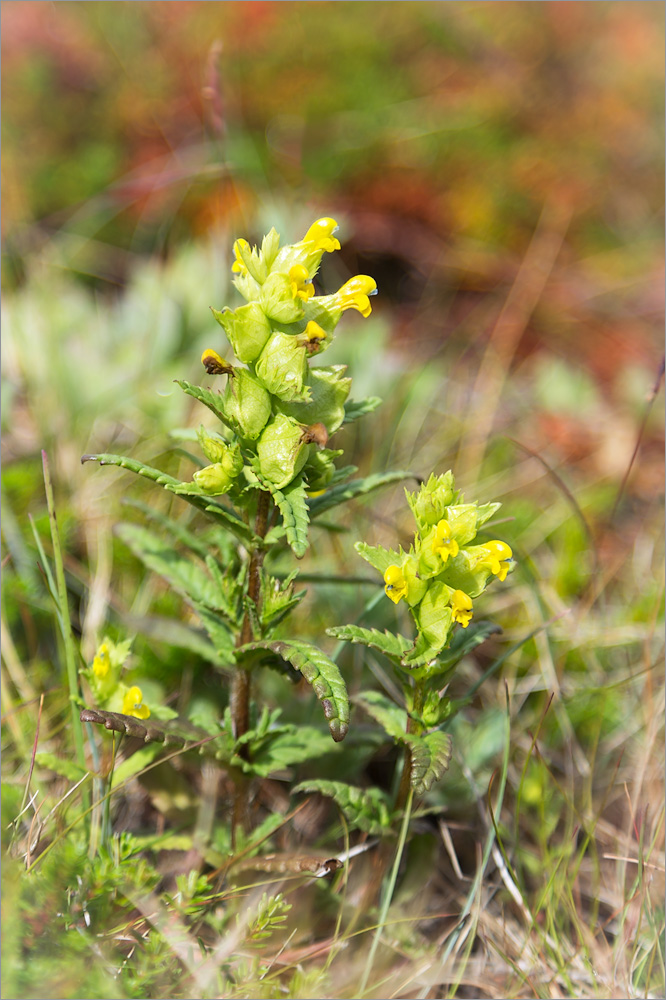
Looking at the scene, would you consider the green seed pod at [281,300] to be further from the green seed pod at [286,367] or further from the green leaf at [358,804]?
the green leaf at [358,804]

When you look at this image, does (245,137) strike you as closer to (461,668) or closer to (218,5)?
(218,5)

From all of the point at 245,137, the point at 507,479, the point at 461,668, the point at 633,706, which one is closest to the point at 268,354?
the point at 461,668

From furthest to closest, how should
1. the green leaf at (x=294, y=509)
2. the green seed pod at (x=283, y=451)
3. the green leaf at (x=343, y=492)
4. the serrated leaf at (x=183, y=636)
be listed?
the serrated leaf at (x=183, y=636) < the green leaf at (x=343, y=492) < the green seed pod at (x=283, y=451) < the green leaf at (x=294, y=509)

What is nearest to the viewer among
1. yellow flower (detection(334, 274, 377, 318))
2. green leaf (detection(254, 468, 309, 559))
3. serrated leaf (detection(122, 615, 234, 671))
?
green leaf (detection(254, 468, 309, 559))

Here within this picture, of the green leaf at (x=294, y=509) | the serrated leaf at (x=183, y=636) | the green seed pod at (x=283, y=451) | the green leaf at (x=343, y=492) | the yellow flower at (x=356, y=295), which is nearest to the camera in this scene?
the green leaf at (x=294, y=509)

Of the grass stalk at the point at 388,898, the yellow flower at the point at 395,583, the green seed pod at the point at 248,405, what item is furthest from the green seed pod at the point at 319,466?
the grass stalk at the point at 388,898

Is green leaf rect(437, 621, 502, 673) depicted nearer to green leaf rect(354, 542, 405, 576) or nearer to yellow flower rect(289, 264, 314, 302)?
green leaf rect(354, 542, 405, 576)

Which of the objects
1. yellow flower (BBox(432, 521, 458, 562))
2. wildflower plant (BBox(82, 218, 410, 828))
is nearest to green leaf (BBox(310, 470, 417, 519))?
wildflower plant (BBox(82, 218, 410, 828))
